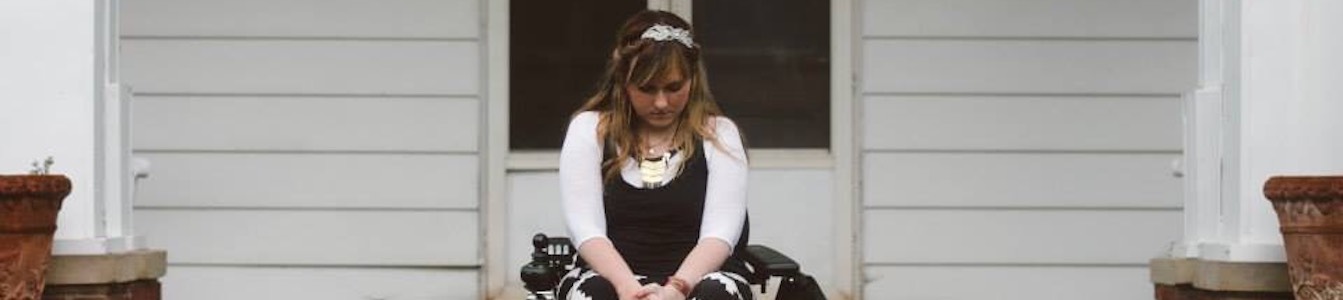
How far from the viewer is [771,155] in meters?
6.30

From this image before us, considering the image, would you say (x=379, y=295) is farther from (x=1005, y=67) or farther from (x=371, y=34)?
(x=1005, y=67)

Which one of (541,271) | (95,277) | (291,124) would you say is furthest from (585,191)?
(291,124)

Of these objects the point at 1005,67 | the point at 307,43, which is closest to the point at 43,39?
the point at 307,43

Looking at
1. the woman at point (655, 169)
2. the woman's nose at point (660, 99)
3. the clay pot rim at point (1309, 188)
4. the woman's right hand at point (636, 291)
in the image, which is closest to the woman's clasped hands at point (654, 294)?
the woman's right hand at point (636, 291)

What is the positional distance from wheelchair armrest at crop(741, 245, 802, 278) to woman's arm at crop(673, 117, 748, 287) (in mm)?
66

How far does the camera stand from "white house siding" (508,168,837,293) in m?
6.29

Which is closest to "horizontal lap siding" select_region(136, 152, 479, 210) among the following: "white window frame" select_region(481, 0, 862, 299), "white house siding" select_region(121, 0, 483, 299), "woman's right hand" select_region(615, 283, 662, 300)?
"white house siding" select_region(121, 0, 483, 299)

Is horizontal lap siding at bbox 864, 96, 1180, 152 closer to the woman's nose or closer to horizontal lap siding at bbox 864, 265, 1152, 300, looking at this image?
horizontal lap siding at bbox 864, 265, 1152, 300

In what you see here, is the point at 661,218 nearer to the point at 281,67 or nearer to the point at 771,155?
the point at 771,155

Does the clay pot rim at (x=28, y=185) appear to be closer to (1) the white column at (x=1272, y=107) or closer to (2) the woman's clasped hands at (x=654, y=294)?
(2) the woman's clasped hands at (x=654, y=294)

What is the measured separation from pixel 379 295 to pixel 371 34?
0.79 meters

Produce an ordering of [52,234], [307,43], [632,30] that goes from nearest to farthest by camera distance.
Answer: [632,30] < [52,234] < [307,43]

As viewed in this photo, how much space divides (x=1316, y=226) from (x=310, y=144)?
120 inches

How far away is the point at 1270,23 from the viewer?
4.80 m
